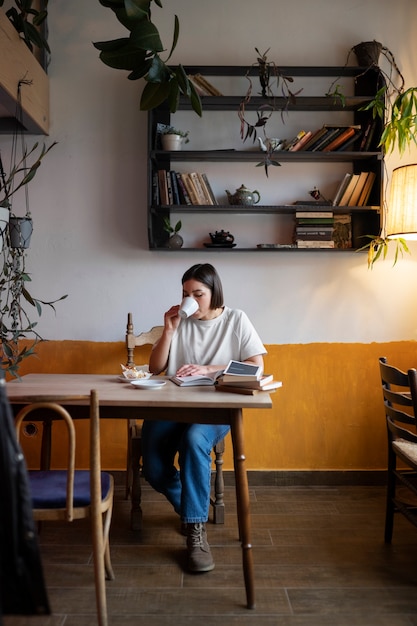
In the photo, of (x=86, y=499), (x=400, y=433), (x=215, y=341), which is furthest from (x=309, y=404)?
(x=86, y=499)

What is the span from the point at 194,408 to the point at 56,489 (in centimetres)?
54

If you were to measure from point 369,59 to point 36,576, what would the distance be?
10.3ft

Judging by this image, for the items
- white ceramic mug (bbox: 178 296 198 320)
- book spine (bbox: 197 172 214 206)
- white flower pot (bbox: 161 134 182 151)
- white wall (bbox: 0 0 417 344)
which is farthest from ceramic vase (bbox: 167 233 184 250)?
white ceramic mug (bbox: 178 296 198 320)

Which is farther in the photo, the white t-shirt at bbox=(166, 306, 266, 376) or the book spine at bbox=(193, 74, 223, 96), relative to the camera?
the book spine at bbox=(193, 74, 223, 96)

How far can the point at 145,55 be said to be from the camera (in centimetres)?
279

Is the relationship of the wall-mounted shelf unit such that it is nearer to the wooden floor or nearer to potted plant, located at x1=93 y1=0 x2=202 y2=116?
potted plant, located at x1=93 y1=0 x2=202 y2=116

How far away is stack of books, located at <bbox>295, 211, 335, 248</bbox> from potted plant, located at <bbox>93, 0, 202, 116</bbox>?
0.87 meters

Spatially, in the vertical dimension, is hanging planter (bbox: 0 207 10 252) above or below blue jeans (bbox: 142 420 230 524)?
above

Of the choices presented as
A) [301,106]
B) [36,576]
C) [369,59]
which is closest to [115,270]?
[301,106]

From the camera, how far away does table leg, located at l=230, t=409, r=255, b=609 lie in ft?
6.59

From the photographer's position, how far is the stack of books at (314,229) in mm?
3244

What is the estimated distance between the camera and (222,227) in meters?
3.39

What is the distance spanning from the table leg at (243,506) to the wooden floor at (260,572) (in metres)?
0.08

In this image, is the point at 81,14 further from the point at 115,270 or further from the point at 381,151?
the point at 381,151
